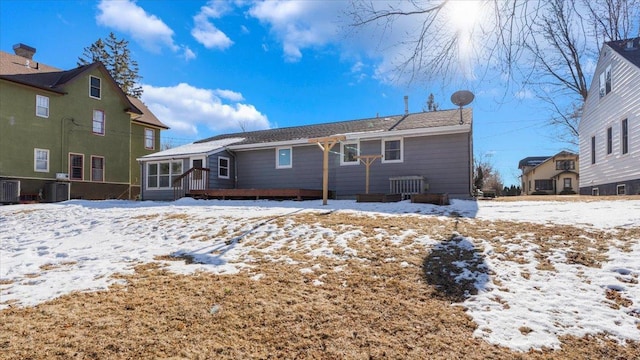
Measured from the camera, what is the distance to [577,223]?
232 inches

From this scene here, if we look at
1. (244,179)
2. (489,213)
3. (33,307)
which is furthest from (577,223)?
(244,179)

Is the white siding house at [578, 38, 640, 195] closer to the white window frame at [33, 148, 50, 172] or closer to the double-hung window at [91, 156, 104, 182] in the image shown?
the double-hung window at [91, 156, 104, 182]

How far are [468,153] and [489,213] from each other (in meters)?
4.51

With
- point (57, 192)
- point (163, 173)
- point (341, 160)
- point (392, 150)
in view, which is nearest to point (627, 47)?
point (392, 150)

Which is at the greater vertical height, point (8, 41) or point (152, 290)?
point (8, 41)

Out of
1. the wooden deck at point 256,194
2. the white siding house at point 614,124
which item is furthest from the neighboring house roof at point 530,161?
the wooden deck at point 256,194

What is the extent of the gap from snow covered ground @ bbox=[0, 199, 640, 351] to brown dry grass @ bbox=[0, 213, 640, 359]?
15 centimetres

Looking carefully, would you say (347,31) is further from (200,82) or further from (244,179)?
(200,82)

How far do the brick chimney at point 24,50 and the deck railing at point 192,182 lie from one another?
14.4m

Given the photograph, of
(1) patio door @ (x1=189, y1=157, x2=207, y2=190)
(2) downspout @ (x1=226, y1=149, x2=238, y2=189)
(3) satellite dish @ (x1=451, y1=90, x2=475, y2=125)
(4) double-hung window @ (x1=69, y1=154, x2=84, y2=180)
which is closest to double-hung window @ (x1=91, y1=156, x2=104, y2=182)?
(4) double-hung window @ (x1=69, y1=154, x2=84, y2=180)

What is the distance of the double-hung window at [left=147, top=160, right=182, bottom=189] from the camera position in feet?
52.8

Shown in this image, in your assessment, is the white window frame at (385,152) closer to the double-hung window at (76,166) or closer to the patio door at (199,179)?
the patio door at (199,179)

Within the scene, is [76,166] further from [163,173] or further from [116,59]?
[116,59]

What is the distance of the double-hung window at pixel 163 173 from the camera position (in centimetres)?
1609
